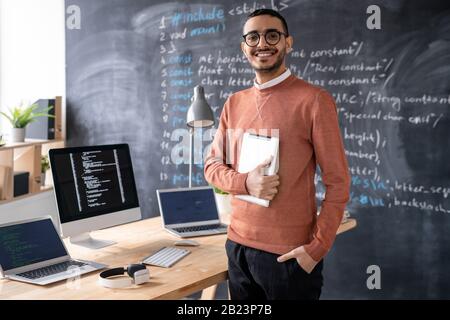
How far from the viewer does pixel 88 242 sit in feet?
7.87

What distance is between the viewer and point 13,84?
168 inches

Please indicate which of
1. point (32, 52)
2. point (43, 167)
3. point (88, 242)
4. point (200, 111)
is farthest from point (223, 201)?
point (32, 52)

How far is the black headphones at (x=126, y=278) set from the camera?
186 cm

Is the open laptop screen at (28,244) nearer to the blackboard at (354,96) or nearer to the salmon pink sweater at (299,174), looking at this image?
the salmon pink sweater at (299,174)

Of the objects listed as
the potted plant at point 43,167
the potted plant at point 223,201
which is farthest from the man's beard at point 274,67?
the potted plant at point 43,167

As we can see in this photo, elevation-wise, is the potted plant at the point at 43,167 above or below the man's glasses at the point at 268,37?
below

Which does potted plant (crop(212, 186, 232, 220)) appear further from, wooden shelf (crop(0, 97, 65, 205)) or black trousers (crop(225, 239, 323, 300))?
wooden shelf (crop(0, 97, 65, 205))

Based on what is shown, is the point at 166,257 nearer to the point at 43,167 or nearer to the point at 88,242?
the point at 88,242

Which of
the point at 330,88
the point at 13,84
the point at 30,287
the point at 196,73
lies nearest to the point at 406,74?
the point at 330,88

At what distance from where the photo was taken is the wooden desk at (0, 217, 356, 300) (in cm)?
181

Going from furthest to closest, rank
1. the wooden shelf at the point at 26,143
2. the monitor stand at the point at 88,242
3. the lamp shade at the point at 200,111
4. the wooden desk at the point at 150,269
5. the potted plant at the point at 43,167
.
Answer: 1. the potted plant at the point at 43,167
2. the wooden shelf at the point at 26,143
3. the lamp shade at the point at 200,111
4. the monitor stand at the point at 88,242
5. the wooden desk at the point at 150,269

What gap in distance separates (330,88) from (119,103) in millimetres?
1467

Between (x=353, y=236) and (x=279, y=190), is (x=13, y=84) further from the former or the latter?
(x=279, y=190)

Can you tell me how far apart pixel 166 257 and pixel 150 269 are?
133 millimetres
